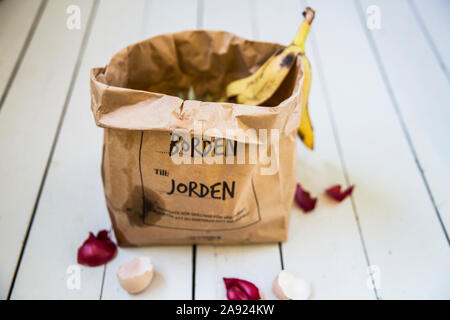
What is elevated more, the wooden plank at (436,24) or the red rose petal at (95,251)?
the wooden plank at (436,24)

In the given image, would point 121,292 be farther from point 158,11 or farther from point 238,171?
point 158,11

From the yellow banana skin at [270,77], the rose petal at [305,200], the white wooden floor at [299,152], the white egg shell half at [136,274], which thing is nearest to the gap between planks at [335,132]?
the white wooden floor at [299,152]

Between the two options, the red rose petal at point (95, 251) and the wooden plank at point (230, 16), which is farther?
the wooden plank at point (230, 16)

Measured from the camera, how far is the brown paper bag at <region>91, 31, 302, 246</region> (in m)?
0.62

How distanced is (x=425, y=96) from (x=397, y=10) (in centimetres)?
41

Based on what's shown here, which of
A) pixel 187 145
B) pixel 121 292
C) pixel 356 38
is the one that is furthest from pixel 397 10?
pixel 121 292

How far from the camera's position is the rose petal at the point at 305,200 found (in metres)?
0.90

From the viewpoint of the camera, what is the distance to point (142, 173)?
688 millimetres

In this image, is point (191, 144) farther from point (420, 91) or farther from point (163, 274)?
point (420, 91)

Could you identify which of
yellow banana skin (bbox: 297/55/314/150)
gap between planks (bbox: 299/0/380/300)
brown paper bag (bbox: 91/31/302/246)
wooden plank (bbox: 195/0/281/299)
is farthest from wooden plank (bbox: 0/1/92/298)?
gap between planks (bbox: 299/0/380/300)

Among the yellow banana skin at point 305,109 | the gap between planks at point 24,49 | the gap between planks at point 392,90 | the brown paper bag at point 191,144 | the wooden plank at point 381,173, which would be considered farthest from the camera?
the gap between planks at point 24,49

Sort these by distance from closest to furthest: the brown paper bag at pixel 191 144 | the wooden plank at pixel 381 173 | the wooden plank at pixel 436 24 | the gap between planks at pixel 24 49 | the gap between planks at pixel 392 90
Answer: the brown paper bag at pixel 191 144 → the wooden plank at pixel 381 173 → the gap between planks at pixel 392 90 → the gap between planks at pixel 24 49 → the wooden plank at pixel 436 24

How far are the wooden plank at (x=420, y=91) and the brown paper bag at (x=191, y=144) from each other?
1.50 feet

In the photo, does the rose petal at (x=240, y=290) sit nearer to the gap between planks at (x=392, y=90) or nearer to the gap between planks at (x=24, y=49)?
the gap between planks at (x=392, y=90)
